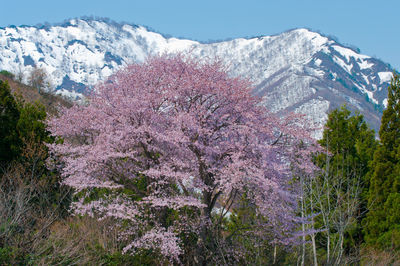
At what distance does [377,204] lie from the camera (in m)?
18.3

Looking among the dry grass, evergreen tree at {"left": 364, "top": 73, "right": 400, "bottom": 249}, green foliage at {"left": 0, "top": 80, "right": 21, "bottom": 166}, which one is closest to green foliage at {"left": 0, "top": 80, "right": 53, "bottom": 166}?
green foliage at {"left": 0, "top": 80, "right": 21, "bottom": 166}

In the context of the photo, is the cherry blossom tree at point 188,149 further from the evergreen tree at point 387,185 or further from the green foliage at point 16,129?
the evergreen tree at point 387,185

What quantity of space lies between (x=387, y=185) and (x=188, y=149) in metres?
11.3

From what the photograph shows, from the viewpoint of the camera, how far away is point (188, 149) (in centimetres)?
1152

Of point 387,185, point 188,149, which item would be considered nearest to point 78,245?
point 188,149

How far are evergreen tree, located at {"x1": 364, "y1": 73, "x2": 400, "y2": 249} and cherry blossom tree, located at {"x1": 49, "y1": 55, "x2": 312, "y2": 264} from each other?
7.05 meters

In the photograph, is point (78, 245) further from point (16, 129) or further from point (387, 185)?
→ point (387, 185)

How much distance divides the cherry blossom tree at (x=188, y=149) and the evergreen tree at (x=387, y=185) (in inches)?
277

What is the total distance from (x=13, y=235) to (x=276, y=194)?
696cm

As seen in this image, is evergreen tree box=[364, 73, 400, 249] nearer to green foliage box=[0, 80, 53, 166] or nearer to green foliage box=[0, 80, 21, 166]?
green foliage box=[0, 80, 53, 166]

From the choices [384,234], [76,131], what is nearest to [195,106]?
[76,131]

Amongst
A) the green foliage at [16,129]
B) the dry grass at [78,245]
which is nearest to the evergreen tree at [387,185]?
the dry grass at [78,245]

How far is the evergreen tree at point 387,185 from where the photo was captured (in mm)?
16953

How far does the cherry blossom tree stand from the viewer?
431 inches
